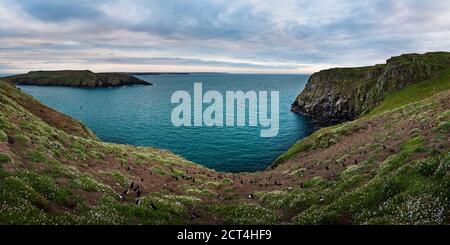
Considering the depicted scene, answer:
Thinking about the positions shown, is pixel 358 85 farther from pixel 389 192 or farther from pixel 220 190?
pixel 389 192

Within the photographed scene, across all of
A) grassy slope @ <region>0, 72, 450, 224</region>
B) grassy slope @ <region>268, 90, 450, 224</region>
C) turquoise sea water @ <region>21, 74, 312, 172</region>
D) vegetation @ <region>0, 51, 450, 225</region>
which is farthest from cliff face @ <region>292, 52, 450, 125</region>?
grassy slope @ <region>268, 90, 450, 224</region>

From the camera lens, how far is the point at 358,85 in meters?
157

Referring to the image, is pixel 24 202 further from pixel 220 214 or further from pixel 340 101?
pixel 340 101

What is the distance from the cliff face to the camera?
4828 inches

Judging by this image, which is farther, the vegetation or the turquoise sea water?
the turquoise sea water

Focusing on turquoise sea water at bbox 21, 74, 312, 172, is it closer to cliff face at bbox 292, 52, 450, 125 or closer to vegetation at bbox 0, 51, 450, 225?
cliff face at bbox 292, 52, 450, 125

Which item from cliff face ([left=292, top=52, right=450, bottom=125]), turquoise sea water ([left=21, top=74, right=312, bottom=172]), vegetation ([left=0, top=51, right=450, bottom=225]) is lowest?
turquoise sea water ([left=21, top=74, right=312, bottom=172])

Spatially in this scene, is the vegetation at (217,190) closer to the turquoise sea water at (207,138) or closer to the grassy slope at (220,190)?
the grassy slope at (220,190)

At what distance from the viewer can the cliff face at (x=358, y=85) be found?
122625 mm

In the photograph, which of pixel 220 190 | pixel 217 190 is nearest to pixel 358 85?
pixel 220 190

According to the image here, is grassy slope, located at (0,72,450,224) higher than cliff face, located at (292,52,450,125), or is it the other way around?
cliff face, located at (292,52,450,125)
